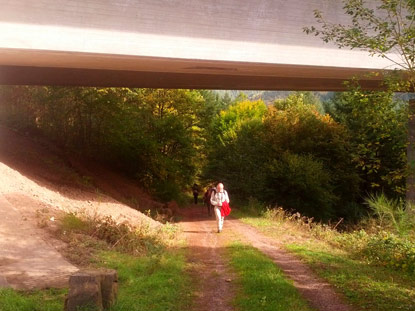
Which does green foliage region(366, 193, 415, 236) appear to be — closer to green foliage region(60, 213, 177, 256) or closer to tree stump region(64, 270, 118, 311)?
green foliage region(60, 213, 177, 256)

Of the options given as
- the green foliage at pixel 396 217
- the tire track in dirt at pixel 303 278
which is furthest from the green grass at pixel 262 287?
the green foliage at pixel 396 217

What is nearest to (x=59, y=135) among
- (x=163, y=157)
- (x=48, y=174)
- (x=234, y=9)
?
(x=163, y=157)

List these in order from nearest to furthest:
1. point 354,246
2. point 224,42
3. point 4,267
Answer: point 4,267 < point 354,246 < point 224,42

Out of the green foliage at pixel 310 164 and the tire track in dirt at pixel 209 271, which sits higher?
the green foliage at pixel 310 164

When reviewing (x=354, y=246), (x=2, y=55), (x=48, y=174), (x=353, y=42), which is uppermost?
(x=2, y=55)

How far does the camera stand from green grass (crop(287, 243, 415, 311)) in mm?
8562

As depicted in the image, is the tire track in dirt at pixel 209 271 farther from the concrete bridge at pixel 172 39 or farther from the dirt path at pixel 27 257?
the concrete bridge at pixel 172 39

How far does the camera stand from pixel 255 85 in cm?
2281

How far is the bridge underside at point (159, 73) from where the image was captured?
1565 centimetres

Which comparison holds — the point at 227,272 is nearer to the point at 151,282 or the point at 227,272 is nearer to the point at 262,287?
the point at 262,287

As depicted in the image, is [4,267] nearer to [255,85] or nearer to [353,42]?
[353,42]

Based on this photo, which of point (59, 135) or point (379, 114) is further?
point (59, 135)

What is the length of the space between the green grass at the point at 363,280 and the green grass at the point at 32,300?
4.51 m

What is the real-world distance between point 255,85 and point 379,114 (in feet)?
47.1
